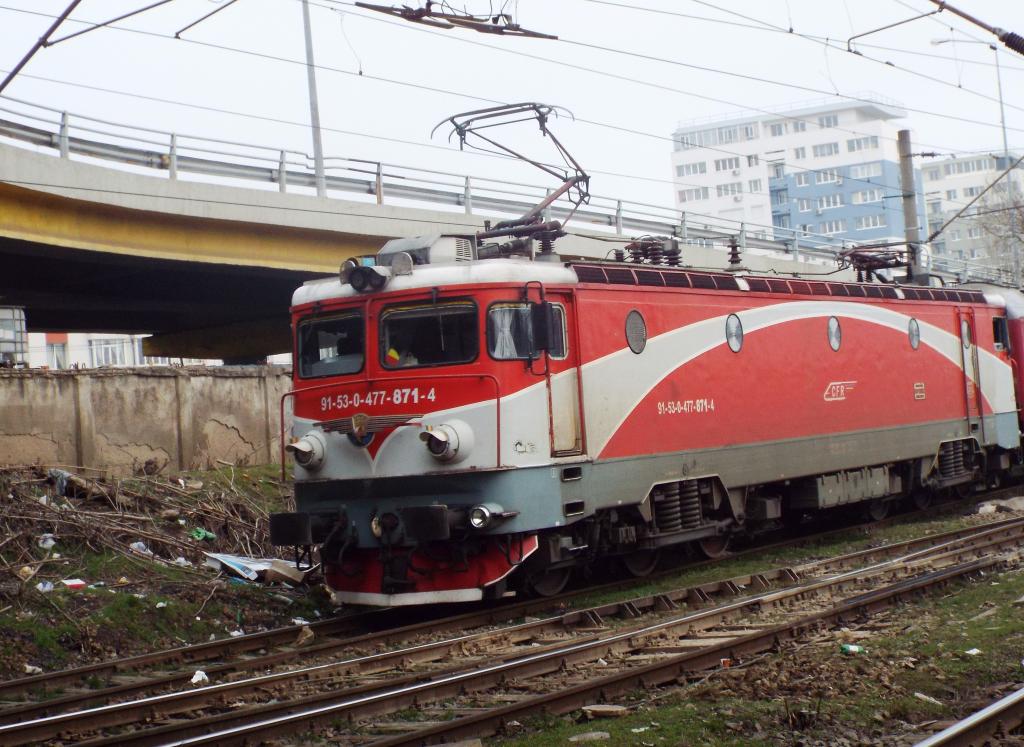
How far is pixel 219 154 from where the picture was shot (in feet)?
67.1

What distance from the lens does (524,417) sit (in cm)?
1155

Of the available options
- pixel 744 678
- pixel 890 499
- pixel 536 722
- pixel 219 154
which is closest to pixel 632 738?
pixel 536 722

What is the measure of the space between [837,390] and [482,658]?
27.6 ft

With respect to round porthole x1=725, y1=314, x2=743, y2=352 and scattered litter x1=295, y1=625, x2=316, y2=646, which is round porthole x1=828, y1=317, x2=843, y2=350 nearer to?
round porthole x1=725, y1=314, x2=743, y2=352

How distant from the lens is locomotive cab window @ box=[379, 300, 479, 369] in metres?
11.6

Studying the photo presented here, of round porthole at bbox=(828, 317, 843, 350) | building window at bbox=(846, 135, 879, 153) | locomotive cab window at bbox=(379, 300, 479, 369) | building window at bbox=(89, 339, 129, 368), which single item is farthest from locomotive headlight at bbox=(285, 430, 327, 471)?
building window at bbox=(846, 135, 879, 153)

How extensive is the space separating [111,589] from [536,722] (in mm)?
6152

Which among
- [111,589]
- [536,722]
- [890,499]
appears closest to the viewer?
[536,722]

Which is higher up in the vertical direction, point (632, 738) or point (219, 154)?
point (219, 154)

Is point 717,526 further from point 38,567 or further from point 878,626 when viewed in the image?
point 38,567

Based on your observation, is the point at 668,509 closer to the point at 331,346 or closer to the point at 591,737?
the point at 331,346

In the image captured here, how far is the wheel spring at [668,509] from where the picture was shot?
1349 centimetres

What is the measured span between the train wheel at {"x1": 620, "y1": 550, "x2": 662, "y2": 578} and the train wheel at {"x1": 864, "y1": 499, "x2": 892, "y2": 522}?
5912 millimetres

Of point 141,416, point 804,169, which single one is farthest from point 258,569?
point 804,169
